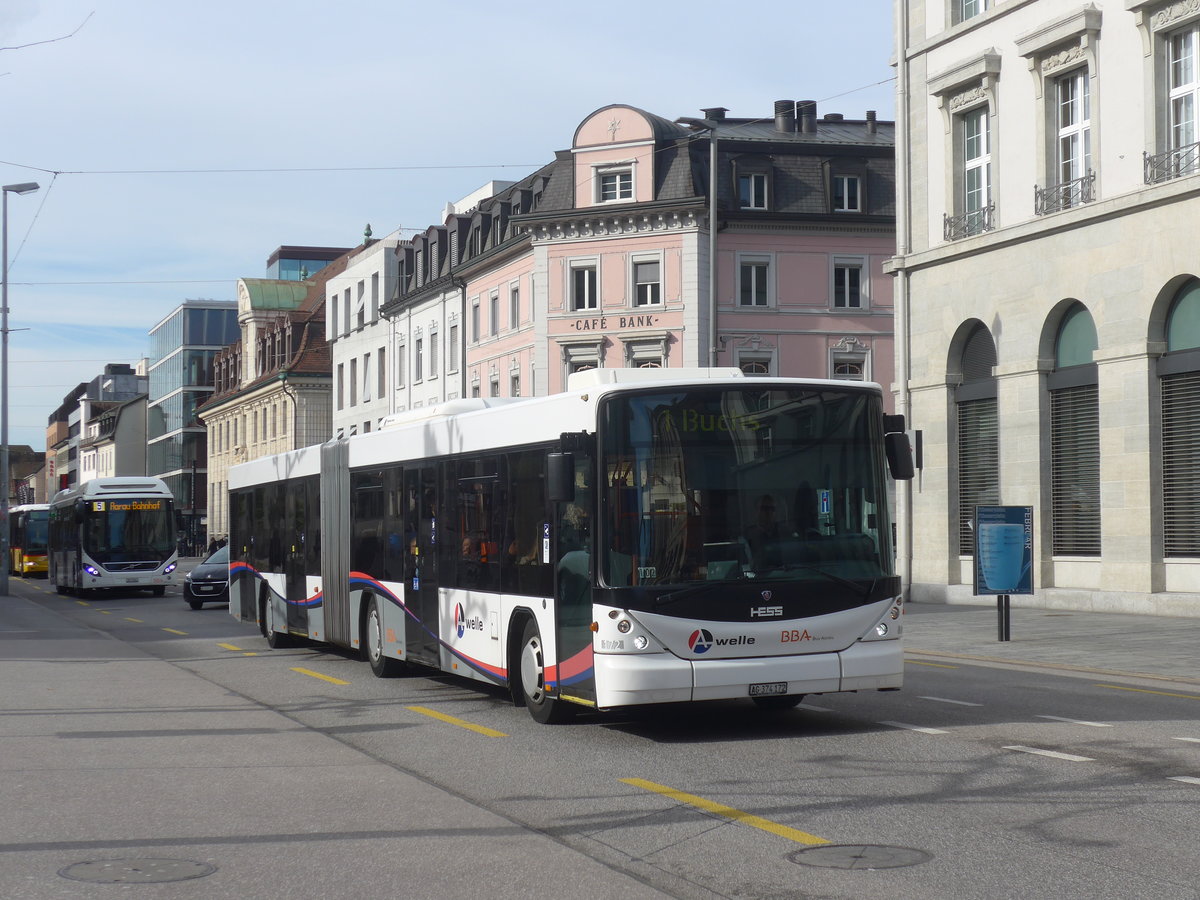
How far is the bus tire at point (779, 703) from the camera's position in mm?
13180

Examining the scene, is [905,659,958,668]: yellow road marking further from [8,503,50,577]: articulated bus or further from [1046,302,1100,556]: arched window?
[8,503,50,577]: articulated bus

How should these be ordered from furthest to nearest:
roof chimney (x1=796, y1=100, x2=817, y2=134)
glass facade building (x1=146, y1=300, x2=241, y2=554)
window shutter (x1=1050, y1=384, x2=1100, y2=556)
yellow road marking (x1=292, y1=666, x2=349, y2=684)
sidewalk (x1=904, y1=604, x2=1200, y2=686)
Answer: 1. glass facade building (x1=146, y1=300, x2=241, y2=554)
2. roof chimney (x1=796, y1=100, x2=817, y2=134)
3. window shutter (x1=1050, y1=384, x2=1100, y2=556)
4. sidewalk (x1=904, y1=604, x2=1200, y2=686)
5. yellow road marking (x1=292, y1=666, x2=349, y2=684)

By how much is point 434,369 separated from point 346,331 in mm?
13848

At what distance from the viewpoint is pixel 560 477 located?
11.3 metres

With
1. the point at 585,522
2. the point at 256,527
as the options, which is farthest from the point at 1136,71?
the point at 585,522

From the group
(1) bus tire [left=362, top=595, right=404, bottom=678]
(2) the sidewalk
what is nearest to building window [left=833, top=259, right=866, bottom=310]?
(2) the sidewalk

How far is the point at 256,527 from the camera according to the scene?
2319cm

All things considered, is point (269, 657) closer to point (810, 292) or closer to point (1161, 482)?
point (1161, 482)

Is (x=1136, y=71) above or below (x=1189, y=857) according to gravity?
above

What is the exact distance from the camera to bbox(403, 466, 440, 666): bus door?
15.3 meters

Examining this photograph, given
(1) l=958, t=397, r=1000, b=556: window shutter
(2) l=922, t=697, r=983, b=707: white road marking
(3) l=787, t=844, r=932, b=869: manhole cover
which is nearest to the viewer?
(3) l=787, t=844, r=932, b=869: manhole cover

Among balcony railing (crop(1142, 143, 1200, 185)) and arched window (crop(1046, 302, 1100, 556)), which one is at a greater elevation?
balcony railing (crop(1142, 143, 1200, 185))

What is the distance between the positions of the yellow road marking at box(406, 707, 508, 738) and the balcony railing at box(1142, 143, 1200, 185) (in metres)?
16.8

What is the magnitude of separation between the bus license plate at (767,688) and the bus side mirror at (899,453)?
5.80ft
